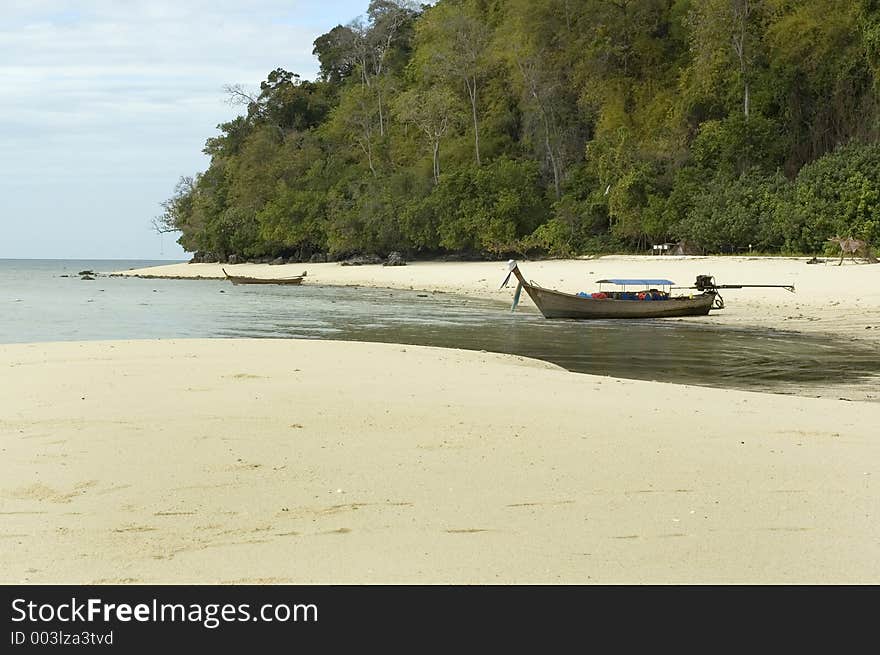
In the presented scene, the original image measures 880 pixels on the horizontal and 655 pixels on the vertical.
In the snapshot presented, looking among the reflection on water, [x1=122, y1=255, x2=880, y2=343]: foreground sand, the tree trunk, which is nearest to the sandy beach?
the reflection on water

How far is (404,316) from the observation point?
23.3m

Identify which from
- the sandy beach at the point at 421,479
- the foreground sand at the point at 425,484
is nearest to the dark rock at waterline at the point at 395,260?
the sandy beach at the point at 421,479

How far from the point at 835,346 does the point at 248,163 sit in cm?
5663

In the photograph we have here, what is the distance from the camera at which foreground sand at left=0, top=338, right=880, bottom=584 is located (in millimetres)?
3984

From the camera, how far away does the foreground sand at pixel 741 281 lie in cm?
1962

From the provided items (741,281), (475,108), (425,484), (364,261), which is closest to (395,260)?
(364,261)

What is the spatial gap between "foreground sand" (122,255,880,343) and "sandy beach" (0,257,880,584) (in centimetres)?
1045

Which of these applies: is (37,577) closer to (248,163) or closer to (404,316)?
(404,316)

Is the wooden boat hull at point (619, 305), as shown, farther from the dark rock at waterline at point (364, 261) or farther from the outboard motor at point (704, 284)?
the dark rock at waterline at point (364, 261)

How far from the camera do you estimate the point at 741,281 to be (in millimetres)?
26109

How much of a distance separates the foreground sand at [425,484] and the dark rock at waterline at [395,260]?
4222 cm

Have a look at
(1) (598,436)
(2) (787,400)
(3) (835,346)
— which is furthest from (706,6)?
(1) (598,436)

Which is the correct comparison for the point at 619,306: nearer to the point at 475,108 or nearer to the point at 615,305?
the point at 615,305

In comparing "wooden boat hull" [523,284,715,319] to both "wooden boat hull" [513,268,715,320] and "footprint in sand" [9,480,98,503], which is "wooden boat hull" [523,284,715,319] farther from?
"footprint in sand" [9,480,98,503]
